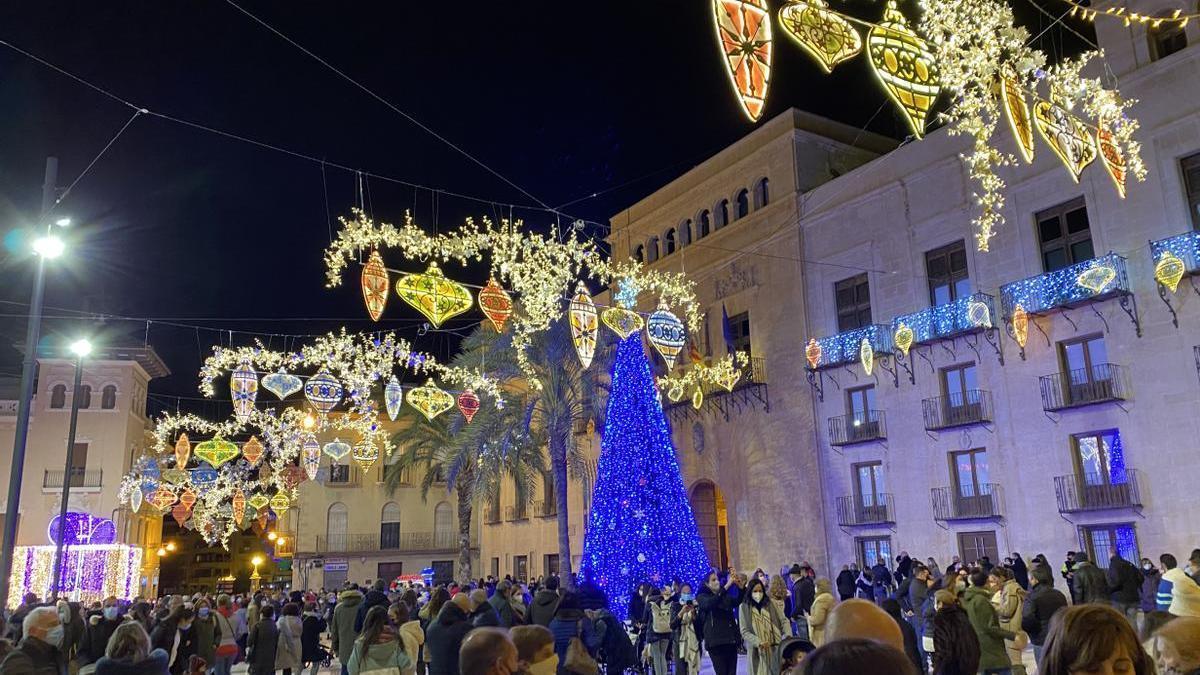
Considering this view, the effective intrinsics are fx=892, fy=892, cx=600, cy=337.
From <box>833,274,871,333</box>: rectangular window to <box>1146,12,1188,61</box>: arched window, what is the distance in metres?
8.67

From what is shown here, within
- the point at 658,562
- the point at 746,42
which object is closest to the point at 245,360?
the point at 658,562

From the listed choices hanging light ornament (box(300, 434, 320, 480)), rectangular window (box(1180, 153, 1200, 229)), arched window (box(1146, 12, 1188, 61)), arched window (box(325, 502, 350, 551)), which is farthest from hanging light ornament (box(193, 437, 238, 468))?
arched window (box(1146, 12, 1188, 61))

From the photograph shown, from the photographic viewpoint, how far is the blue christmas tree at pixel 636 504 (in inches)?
746

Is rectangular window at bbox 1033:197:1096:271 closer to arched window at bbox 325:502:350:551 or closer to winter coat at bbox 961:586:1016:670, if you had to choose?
winter coat at bbox 961:586:1016:670

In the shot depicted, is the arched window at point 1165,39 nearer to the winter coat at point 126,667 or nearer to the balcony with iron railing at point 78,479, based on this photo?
the winter coat at point 126,667

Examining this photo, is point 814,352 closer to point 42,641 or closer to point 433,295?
point 433,295

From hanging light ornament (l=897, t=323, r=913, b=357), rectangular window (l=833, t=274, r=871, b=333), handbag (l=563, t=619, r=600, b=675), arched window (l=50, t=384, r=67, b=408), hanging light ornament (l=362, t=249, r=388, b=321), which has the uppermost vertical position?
arched window (l=50, t=384, r=67, b=408)

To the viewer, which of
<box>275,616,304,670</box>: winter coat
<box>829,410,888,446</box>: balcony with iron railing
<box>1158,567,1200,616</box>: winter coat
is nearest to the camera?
<box>1158,567,1200,616</box>: winter coat

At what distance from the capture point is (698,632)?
41.4 feet

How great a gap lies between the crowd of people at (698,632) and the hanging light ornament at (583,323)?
17.5 feet

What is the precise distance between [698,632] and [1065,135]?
28.5 feet

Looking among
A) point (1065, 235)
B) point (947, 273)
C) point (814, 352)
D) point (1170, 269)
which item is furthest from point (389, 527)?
point (1170, 269)

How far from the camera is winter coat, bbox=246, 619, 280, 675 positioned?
12.1m

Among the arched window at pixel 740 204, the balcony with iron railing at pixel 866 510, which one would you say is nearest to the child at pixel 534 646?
the balcony with iron railing at pixel 866 510
